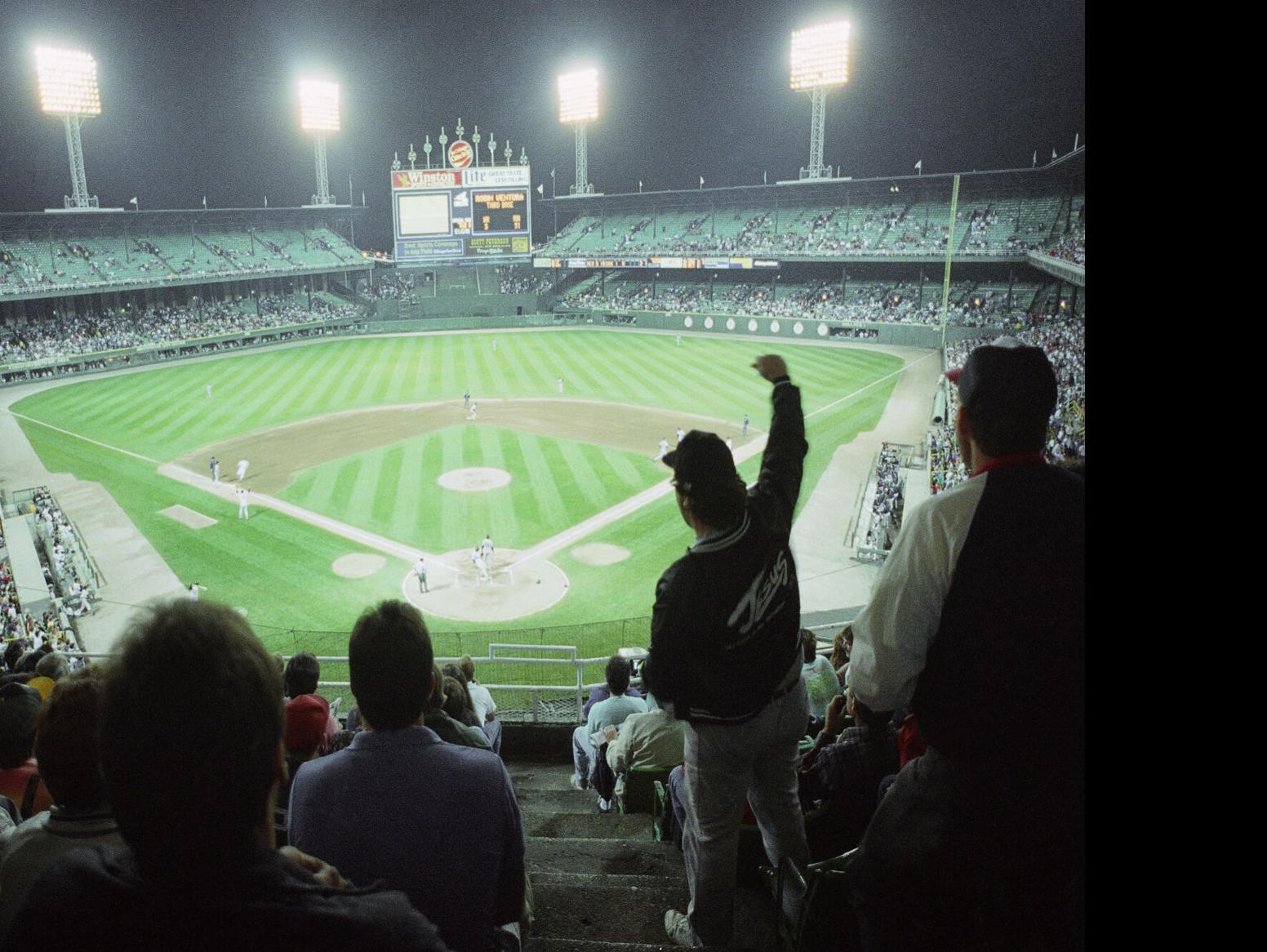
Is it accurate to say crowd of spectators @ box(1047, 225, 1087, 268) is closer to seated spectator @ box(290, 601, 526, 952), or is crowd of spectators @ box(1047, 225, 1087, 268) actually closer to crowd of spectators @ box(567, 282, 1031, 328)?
crowd of spectators @ box(567, 282, 1031, 328)

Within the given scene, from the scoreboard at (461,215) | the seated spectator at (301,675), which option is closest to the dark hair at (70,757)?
the seated spectator at (301,675)

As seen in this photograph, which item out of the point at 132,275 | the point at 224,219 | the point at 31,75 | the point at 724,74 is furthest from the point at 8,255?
the point at 724,74

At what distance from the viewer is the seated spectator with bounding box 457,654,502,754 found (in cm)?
693

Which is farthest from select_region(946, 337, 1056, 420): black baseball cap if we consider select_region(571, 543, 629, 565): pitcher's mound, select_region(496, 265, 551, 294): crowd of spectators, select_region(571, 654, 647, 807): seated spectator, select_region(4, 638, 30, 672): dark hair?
select_region(496, 265, 551, 294): crowd of spectators

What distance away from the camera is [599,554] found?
63.6 feet

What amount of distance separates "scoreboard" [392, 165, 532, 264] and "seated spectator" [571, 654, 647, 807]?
6052 centimetres

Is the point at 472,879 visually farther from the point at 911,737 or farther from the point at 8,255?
the point at 8,255

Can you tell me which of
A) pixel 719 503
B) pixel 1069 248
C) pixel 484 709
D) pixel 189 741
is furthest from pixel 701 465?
pixel 1069 248

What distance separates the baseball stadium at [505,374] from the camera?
15359 millimetres

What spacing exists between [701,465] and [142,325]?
59.6 m

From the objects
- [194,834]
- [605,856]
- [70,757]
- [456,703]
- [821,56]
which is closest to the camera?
[194,834]

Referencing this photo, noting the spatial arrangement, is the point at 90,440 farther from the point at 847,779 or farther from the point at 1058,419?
the point at 847,779

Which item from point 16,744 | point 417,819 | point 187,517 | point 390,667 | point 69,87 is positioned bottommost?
point 187,517

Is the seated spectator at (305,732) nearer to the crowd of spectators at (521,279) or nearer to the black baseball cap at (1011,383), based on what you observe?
the black baseball cap at (1011,383)
